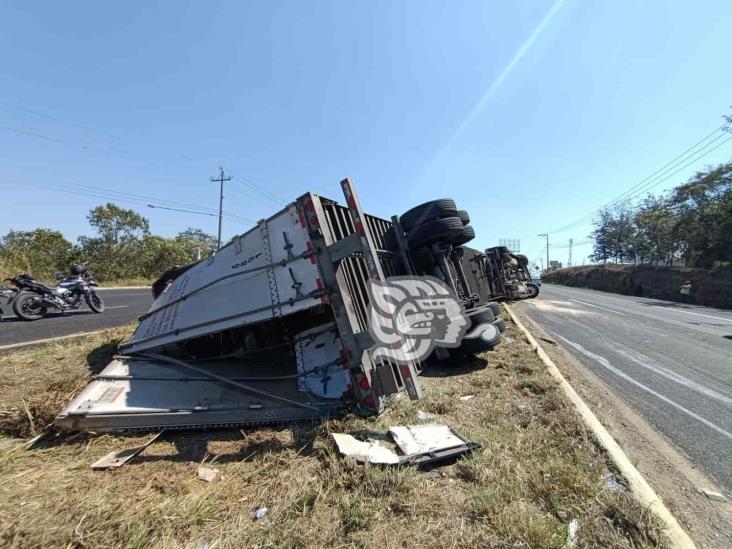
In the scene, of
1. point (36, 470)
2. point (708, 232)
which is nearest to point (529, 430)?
point (36, 470)

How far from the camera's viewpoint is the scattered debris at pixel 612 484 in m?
2.02

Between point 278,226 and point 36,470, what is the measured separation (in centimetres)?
268

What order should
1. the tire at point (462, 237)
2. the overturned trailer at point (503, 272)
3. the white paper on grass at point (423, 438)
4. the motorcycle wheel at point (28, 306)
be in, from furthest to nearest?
1. the overturned trailer at point (503, 272)
2. the motorcycle wheel at point (28, 306)
3. the tire at point (462, 237)
4. the white paper on grass at point (423, 438)

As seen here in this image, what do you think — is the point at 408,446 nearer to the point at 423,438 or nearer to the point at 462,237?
the point at 423,438

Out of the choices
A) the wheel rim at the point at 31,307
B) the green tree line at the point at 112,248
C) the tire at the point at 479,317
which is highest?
the green tree line at the point at 112,248

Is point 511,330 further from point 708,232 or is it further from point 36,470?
point 708,232

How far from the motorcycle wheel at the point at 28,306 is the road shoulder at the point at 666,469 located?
11.2 meters

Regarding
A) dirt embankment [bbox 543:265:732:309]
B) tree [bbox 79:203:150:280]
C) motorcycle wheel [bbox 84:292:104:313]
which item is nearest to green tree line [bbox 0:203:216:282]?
tree [bbox 79:203:150:280]

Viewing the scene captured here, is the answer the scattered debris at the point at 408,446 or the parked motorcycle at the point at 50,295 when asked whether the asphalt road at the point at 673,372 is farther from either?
the parked motorcycle at the point at 50,295

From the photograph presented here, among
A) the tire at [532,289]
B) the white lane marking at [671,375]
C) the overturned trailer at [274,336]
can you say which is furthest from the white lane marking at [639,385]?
the tire at [532,289]

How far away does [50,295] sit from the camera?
26.2ft

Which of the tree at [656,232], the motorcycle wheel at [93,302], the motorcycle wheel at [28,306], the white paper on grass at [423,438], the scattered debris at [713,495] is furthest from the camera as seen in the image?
the tree at [656,232]

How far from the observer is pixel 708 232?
25094 millimetres

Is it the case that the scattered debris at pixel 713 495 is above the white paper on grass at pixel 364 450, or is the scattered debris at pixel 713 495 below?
below
